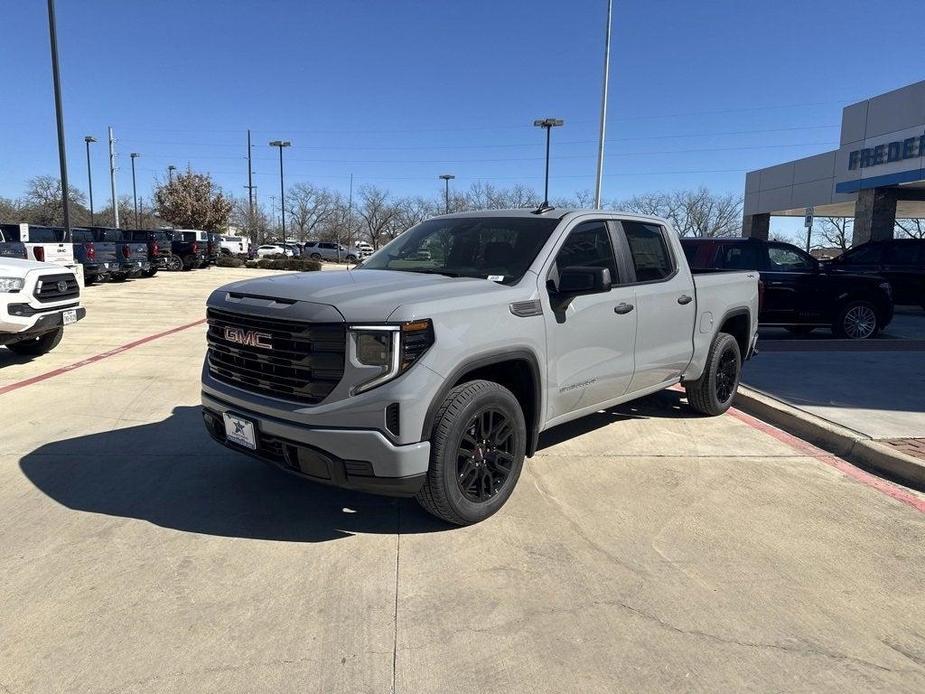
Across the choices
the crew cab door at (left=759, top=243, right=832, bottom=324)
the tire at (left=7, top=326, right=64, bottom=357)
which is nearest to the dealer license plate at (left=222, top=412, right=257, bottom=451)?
the tire at (left=7, top=326, right=64, bottom=357)

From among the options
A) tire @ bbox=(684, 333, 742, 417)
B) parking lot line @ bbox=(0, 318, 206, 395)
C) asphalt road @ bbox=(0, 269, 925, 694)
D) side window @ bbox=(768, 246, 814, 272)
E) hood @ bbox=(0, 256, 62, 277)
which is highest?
side window @ bbox=(768, 246, 814, 272)

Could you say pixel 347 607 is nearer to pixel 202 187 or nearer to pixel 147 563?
pixel 147 563

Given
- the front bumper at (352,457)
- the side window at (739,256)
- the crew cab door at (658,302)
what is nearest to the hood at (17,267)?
the front bumper at (352,457)

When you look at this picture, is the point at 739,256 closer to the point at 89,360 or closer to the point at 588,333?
the point at 588,333

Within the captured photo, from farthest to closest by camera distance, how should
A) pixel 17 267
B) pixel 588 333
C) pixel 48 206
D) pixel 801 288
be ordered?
pixel 48 206 < pixel 801 288 < pixel 17 267 < pixel 588 333

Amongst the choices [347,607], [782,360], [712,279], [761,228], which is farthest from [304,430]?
[761,228]

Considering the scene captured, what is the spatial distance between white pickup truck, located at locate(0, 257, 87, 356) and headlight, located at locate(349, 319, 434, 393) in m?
6.23

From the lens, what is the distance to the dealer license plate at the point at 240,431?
374 cm

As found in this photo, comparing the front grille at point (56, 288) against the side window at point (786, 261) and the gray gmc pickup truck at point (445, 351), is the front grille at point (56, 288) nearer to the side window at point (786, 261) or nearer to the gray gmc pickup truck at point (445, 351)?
the gray gmc pickup truck at point (445, 351)

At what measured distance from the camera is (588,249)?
4773mm

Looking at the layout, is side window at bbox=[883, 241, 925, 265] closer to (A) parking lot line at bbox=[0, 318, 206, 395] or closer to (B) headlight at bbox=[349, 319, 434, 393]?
(A) parking lot line at bbox=[0, 318, 206, 395]

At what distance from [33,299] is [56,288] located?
492 mm

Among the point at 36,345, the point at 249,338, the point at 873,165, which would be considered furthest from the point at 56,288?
the point at 873,165

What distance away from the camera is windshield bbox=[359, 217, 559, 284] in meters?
4.41
